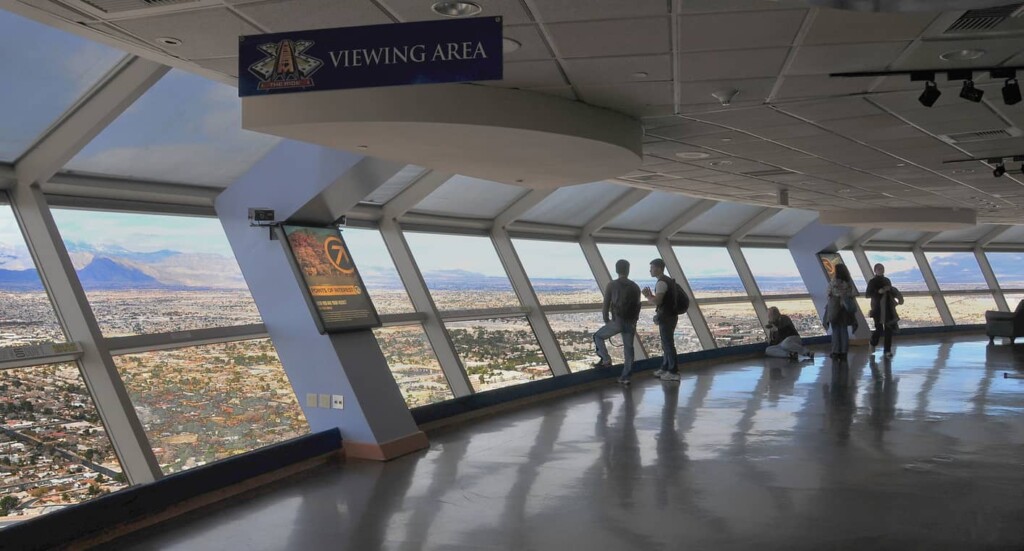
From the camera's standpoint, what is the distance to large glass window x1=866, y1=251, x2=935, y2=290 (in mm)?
20719

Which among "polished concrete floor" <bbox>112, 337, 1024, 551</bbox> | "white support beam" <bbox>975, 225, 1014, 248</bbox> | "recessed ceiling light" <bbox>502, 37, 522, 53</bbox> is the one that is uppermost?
"recessed ceiling light" <bbox>502, 37, 522, 53</bbox>

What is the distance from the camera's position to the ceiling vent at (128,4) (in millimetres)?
3646

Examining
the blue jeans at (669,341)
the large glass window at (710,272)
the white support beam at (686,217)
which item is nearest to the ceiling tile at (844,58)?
the blue jeans at (669,341)

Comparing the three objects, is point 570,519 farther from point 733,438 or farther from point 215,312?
point 215,312

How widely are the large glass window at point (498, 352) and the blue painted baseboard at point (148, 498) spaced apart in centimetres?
366

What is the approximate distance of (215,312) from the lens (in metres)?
6.93

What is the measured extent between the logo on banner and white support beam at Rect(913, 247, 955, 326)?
20779 millimetres

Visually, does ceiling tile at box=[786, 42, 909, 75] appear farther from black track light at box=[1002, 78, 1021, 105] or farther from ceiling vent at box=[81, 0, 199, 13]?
ceiling vent at box=[81, 0, 199, 13]

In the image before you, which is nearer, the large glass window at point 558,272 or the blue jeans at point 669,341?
the blue jeans at point 669,341

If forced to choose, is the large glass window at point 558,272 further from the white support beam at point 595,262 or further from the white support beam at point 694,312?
the white support beam at point 694,312

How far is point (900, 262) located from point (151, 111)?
64.9 feet

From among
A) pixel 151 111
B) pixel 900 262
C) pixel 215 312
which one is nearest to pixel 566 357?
pixel 215 312


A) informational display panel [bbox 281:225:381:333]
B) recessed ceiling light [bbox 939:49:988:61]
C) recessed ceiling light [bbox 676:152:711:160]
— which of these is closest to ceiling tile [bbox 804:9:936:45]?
recessed ceiling light [bbox 939:49:988:61]

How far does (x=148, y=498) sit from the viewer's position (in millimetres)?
4711
